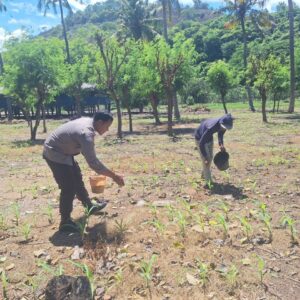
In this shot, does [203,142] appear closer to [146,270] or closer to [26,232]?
[26,232]

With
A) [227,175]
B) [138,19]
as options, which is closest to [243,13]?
[138,19]

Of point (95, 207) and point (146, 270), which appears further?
point (95, 207)

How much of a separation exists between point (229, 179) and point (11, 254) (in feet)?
17.4

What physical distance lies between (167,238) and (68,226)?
1411 millimetres

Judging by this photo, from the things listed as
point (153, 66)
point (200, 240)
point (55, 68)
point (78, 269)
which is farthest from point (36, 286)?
point (153, 66)

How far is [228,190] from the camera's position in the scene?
8297 mm

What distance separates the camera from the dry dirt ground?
4598mm

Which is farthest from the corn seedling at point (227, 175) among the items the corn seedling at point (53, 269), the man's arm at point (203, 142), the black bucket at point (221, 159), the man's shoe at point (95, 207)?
the corn seedling at point (53, 269)

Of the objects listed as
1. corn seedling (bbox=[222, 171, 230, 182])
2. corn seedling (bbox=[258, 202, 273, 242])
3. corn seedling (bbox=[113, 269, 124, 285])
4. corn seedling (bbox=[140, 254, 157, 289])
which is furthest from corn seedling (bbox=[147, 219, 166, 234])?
corn seedling (bbox=[222, 171, 230, 182])

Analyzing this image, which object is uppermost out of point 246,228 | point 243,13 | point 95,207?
point 243,13

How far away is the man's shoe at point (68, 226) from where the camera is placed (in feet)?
19.9

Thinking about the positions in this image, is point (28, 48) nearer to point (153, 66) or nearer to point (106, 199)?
point (153, 66)

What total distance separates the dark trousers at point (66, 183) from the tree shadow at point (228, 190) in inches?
117

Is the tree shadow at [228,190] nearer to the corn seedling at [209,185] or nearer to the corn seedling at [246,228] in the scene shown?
the corn seedling at [209,185]
